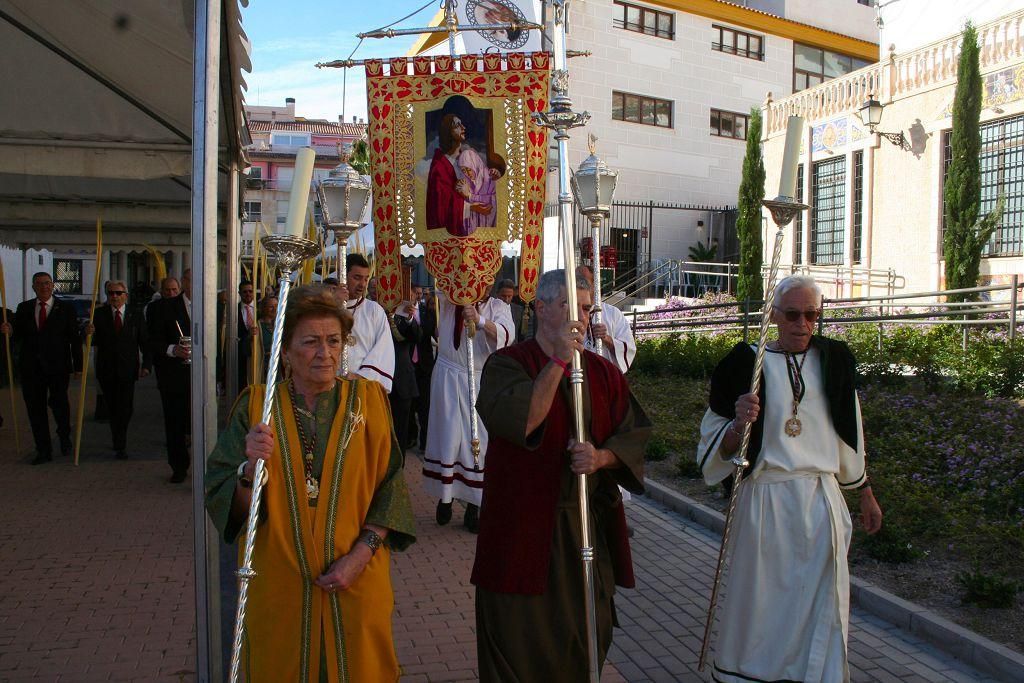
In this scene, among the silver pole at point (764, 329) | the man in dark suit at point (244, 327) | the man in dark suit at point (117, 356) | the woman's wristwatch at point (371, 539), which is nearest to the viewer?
the woman's wristwatch at point (371, 539)

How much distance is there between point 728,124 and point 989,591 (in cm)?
2890

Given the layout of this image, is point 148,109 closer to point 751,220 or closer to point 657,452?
point 657,452

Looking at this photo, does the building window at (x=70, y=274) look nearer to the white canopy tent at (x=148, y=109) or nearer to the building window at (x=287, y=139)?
the building window at (x=287, y=139)

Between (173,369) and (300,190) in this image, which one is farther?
(173,369)

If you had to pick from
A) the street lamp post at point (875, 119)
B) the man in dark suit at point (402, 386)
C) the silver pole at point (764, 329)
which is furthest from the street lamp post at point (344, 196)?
the street lamp post at point (875, 119)

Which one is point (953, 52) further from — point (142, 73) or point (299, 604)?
point (299, 604)

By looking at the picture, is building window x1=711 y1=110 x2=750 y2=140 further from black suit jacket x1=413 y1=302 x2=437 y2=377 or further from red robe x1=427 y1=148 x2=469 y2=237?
red robe x1=427 y1=148 x2=469 y2=237

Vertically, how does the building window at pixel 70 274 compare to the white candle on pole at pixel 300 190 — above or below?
above

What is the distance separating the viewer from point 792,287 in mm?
4098

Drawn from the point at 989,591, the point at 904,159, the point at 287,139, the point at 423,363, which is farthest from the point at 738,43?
the point at 287,139

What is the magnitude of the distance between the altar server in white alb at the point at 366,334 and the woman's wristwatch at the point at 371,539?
3.55m

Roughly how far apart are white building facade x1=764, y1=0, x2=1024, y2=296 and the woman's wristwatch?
17.5m

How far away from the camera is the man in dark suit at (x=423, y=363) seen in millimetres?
11305

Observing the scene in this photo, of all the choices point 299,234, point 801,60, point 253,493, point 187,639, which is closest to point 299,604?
point 253,493
